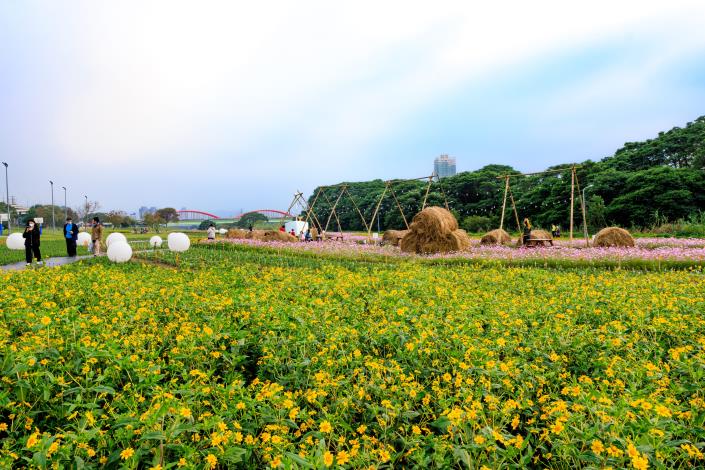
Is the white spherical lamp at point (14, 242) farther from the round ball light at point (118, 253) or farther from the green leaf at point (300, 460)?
the green leaf at point (300, 460)

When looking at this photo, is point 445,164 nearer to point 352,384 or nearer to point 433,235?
point 433,235

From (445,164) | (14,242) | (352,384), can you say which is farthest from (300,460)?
(445,164)

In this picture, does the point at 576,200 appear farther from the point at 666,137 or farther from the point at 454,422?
the point at 454,422

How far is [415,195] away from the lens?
48.1 m

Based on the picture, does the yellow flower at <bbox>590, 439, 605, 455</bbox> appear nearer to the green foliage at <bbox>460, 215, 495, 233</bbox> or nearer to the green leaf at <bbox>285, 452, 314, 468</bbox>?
the green leaf at <bbox>285, 452, 314, 468</bbox>

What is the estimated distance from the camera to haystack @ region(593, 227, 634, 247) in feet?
54.3

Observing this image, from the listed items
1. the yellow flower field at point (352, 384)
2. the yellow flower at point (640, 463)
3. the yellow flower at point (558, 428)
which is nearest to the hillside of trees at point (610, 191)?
the yellow flower field at point (352, 384)

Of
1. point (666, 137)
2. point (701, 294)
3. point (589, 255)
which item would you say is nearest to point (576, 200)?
point (666, 137)

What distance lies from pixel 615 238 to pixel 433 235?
750 centimetres

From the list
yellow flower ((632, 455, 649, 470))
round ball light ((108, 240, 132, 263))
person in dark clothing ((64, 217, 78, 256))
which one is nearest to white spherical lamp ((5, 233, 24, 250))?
person in dark clothing ((64, 217, 78, 256))

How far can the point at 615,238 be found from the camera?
55.0 ft

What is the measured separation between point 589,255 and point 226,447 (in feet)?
44.5

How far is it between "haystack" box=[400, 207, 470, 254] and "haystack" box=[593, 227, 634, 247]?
5.50 metres

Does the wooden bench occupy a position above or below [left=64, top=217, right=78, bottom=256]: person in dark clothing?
below
